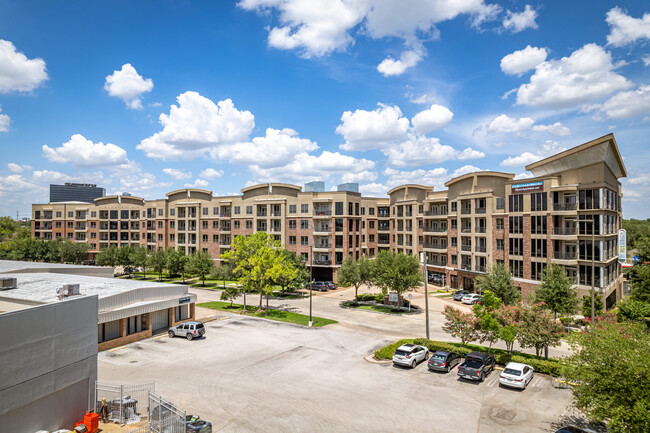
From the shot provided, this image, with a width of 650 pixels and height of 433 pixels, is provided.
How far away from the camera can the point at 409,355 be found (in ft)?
88.2

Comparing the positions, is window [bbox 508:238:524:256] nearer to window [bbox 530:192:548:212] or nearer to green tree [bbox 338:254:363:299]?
window [bbox 530:192:548:212]

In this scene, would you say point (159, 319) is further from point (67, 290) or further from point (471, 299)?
point (471, 299)

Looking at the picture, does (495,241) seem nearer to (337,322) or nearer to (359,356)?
(337,322)

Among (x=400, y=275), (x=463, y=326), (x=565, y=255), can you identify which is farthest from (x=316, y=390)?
(x=565, y=255)

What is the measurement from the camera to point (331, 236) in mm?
68812

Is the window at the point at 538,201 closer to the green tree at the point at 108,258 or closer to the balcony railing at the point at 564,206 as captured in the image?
the balcony railing at the point at 564,206

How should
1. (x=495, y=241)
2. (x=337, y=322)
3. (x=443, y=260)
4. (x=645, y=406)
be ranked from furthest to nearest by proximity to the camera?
1. (x=443, y=260)
2. (x=495, y=241)
3. (x=337, y=322)
4. (x=645, y=406)

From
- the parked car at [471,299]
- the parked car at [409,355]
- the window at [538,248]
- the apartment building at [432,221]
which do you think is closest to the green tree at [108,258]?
the apartment building at [432,221]

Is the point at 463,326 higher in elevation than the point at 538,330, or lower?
lower

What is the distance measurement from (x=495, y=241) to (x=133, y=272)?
234ft

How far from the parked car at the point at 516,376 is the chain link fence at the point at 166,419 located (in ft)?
60.5

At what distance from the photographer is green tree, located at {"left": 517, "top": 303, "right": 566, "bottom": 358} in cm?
2575

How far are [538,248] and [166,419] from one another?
47.1m

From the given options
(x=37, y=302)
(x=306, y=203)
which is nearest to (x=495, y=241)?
(x=306, y=203)
